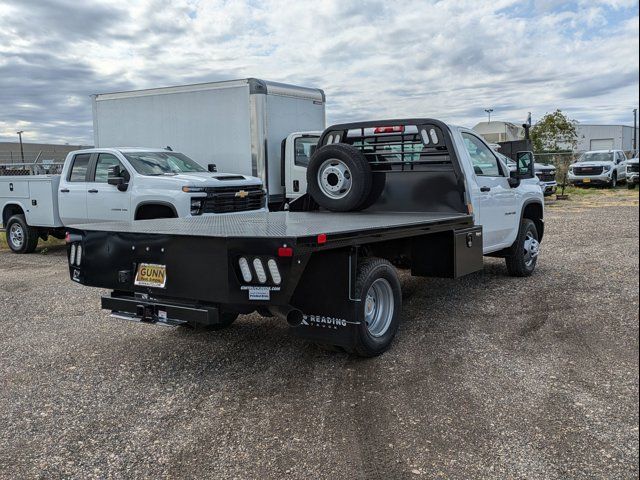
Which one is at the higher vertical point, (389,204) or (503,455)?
(389,204)

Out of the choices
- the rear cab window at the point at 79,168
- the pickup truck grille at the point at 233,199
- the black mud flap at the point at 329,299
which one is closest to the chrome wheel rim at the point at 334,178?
the black mud flap at the point at 329,299

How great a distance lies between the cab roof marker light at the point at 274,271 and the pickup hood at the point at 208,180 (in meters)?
5.98

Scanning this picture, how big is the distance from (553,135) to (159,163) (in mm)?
30694

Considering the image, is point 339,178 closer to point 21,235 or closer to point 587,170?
point 21,235

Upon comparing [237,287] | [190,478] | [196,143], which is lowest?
[190,478]

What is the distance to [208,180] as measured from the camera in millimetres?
9938

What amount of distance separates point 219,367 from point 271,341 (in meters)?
0.76

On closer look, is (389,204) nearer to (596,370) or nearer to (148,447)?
(596,370)

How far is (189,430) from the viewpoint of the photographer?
12.8 ft

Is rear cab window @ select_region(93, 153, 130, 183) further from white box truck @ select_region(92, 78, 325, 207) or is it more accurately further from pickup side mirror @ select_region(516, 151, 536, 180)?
pickup side mirror @ select_region(516, 151, 536, 180)

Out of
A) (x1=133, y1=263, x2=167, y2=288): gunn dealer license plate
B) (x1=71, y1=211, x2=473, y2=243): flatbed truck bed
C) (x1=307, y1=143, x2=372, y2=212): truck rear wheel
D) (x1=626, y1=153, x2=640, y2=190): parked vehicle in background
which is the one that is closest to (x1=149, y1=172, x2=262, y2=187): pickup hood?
(x1=307, y1=143, x2=372, y2=212): truck rear wheel

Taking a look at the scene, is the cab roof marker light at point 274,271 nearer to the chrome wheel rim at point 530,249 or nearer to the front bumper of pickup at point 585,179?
the chrome wheel rim at point 530,249

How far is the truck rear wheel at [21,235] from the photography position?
12.4m

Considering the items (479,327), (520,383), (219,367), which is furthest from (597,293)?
(219,367)
